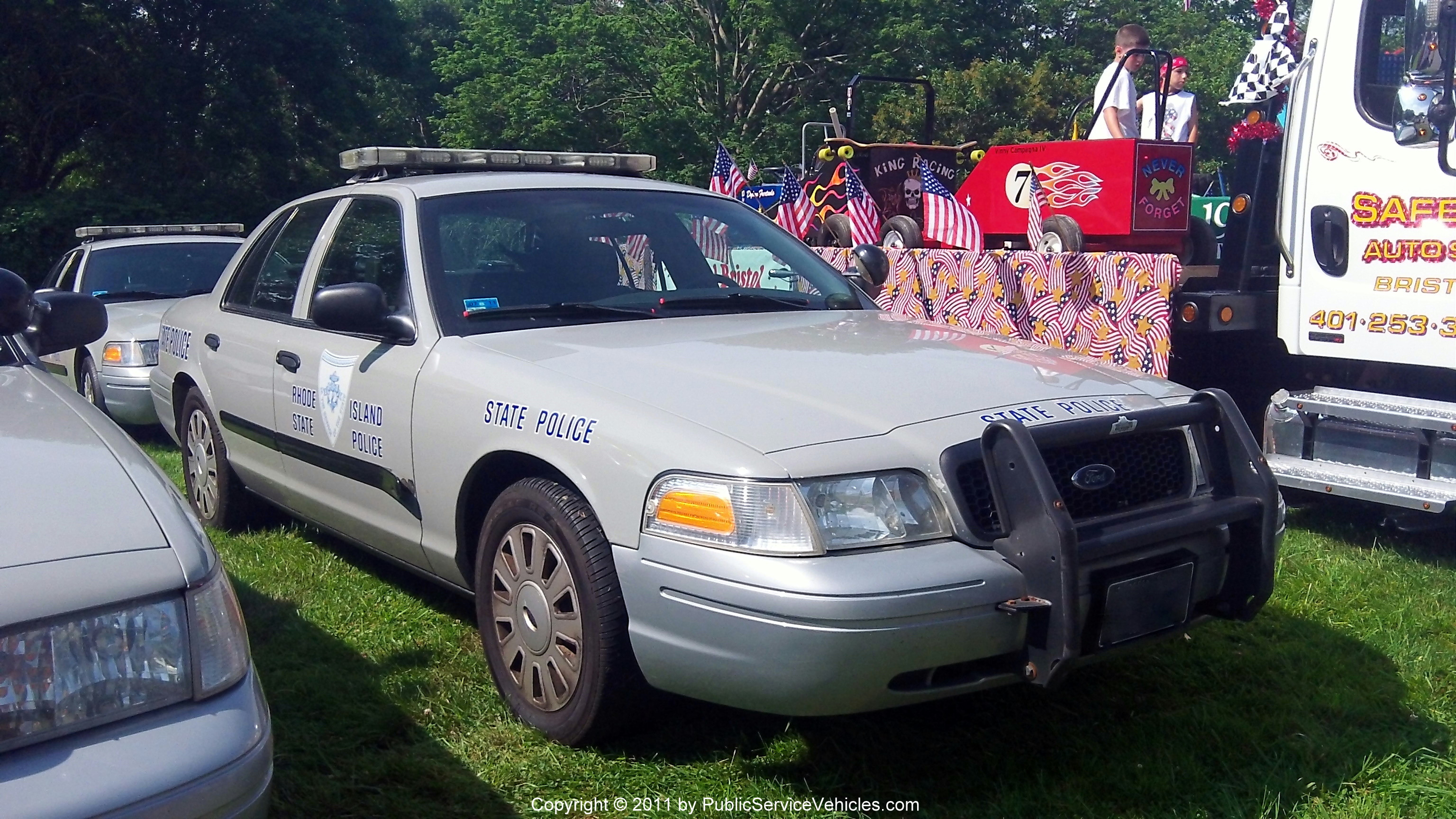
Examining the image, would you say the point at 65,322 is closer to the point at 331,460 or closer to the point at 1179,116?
the point at 331,460

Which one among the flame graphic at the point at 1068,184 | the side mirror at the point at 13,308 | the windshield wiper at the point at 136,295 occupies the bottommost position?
the windshield wiper at the point at 136,295

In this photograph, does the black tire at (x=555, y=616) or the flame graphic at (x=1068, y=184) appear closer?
the black tire at (x=555, y=616)

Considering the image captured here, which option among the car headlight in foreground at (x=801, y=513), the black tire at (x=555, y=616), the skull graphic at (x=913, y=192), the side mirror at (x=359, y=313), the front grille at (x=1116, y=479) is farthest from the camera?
the skull graphic at (x=913, y=192)

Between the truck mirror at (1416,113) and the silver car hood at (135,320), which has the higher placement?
the truck mirror at (1416,113)

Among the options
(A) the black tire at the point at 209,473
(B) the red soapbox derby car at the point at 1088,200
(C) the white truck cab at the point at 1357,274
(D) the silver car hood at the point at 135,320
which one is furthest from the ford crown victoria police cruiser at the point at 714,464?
(D) the silver car hood at the point at 135,320

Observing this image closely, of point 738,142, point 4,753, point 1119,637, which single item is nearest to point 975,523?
point 1119,637

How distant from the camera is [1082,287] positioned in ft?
20.3

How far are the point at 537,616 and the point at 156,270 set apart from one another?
7608mm

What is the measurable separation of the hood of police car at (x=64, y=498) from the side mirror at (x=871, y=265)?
3.02m

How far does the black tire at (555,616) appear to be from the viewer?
3039 millimetres

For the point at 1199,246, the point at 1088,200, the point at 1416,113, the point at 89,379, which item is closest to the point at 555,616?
the point at 1416,113

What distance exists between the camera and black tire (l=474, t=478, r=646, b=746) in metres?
3.04

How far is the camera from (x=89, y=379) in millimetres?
8695

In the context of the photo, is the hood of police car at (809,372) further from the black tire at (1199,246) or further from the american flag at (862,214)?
the american flag at (862,214)
